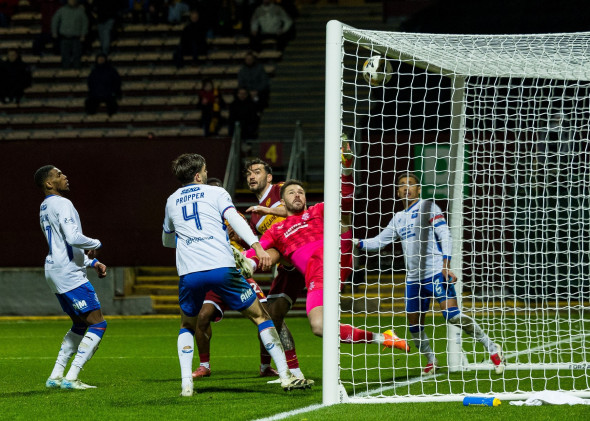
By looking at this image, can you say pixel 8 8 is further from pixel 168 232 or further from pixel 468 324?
pixel 468 324

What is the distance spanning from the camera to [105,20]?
75.1 feet

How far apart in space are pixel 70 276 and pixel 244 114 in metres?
11.5

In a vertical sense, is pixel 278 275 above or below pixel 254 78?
below

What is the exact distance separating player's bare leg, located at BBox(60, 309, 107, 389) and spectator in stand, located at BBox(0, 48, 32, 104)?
47.3 ft

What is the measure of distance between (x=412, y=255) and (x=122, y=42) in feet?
52.2

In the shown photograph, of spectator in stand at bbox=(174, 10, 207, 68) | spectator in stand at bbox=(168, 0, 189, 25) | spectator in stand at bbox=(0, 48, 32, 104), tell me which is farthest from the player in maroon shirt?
spectator in stand at bbox=(168, 0, 189, 25)

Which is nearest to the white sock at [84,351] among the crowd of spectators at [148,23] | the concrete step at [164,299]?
the concrete step at [164,299]

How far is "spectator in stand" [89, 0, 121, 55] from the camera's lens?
22.7m

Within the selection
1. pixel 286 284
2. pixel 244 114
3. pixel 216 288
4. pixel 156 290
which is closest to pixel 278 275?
pixel 286 284

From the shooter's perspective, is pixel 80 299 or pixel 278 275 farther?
pixel 278 275

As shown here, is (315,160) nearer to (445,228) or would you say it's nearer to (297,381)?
(445,228)

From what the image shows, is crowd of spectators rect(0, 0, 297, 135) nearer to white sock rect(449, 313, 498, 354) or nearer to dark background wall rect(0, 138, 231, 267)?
dark background wall rect(0, 138, 231, 267)

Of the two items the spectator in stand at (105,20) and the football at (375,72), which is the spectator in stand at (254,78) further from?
the football at (375,72)

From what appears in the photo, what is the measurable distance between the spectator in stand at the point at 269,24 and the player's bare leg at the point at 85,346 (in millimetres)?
15285
